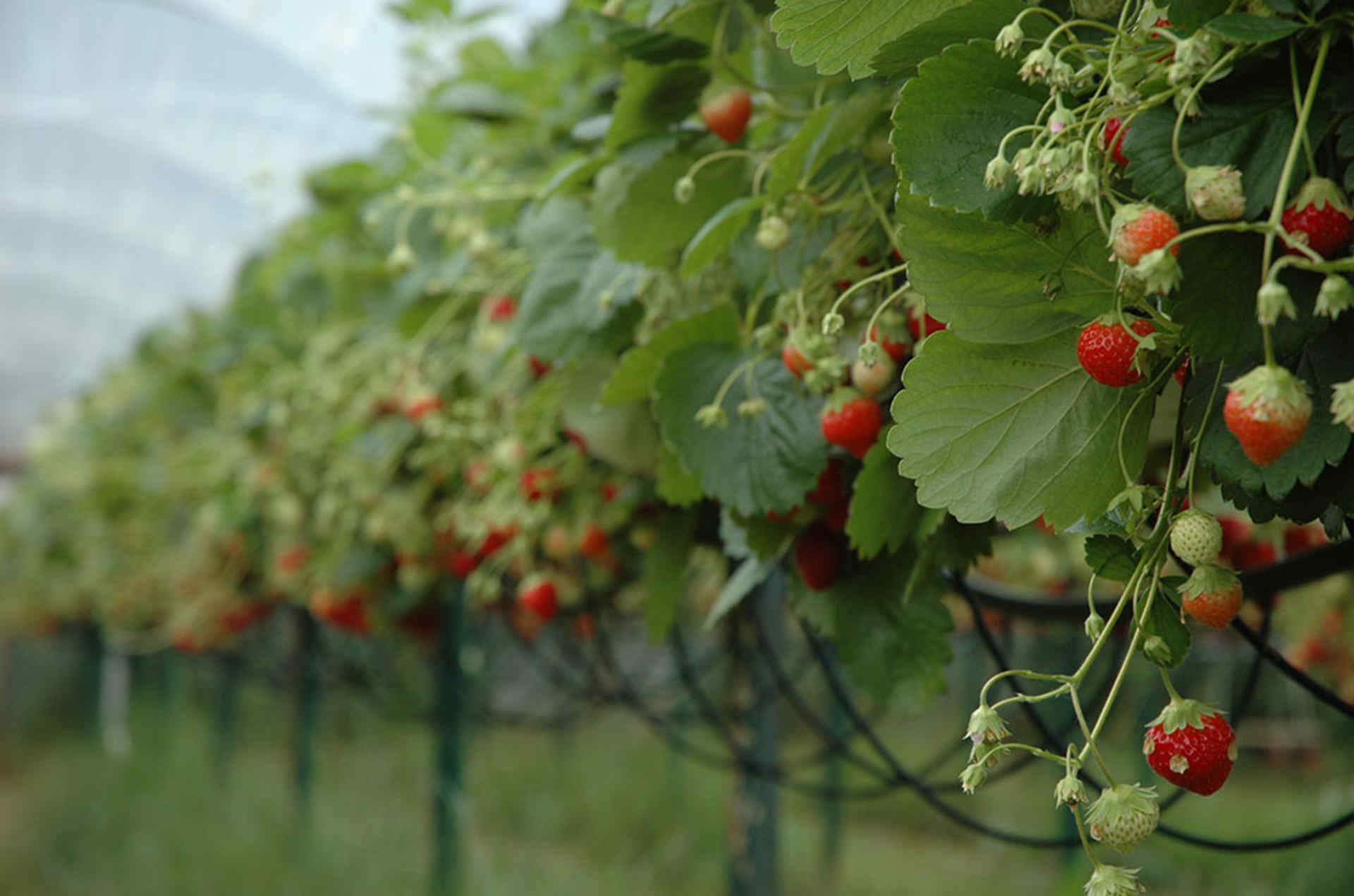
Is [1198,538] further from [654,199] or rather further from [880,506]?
[654,199]

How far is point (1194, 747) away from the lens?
36 centimetres

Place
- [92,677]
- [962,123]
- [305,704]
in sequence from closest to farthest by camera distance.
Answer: [962,123]
[305,704]
[92,677]

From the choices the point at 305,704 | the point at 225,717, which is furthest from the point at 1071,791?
the point at 225,717

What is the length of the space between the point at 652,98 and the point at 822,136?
0.55 feet

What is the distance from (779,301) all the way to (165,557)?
2.83 m

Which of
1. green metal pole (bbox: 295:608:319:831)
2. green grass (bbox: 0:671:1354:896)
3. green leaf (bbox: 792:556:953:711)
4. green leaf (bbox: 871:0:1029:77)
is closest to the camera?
green leaf (bbox: 871:0:1029:77)

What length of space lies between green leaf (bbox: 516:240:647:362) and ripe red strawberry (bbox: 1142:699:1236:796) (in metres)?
0.46

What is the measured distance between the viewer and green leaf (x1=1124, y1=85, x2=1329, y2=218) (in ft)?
1.11

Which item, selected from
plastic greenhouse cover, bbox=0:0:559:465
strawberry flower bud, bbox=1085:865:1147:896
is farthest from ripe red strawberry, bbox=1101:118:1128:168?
plastic greenhouse cover, bbox=0:0:559:465

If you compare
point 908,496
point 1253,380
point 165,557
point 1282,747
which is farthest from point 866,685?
point 1282,747

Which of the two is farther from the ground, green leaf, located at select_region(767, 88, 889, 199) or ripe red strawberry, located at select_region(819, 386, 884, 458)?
green leaf, located at select_region(767, 88, 889, 199)

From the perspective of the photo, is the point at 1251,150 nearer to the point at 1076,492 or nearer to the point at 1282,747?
the point at 1076,492

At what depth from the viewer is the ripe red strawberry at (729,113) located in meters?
0.63

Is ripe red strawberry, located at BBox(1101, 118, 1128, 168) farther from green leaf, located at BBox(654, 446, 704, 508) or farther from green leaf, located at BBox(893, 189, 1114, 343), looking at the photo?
green leaf, located at BBox(654, 446, 704, 508)
